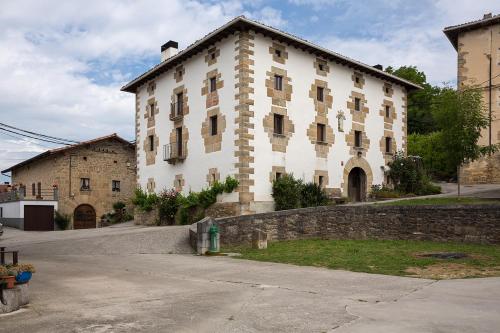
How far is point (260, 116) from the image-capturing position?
850 inches

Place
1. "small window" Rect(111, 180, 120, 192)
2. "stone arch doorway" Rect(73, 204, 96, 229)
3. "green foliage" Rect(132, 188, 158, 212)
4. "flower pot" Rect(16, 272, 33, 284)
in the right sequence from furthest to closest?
"small window" Rect(111, 180, 120, 192), "stone arch doorway" Rect(73, 204, 96, 229), "green foliage" Rect(132, 188, 158, 212), "flower pot" Rect(16, 272, 33, 284)

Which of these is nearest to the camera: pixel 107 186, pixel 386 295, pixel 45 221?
pixel 386 295

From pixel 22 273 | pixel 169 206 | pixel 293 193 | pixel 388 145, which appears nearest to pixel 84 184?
pixel 169 206

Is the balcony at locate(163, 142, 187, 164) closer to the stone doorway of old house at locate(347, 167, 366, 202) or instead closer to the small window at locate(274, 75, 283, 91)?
the small window at locate(274, 75, 283, 91)

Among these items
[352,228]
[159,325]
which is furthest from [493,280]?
[352,228]

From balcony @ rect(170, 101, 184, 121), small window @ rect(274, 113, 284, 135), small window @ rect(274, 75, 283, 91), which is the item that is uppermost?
small window @ rect(274, 75, 283, 91)

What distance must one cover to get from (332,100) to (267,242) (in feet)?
35.7

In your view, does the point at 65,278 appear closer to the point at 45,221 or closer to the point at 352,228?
the point at 352,228

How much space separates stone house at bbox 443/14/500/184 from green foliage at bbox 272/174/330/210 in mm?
12140

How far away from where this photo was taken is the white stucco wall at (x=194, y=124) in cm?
2173

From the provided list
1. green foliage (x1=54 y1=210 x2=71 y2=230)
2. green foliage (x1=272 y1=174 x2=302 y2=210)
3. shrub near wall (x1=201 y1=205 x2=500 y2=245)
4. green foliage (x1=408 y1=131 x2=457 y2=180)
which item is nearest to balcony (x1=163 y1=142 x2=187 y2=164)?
green foliage (x1=272 y1=174 x2=302 y2=210)

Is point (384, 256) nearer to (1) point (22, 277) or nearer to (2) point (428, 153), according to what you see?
(1) point (22, 277)

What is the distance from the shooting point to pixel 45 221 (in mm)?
32188

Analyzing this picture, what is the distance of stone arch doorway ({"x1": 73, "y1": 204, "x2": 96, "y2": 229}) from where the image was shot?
33188mm
